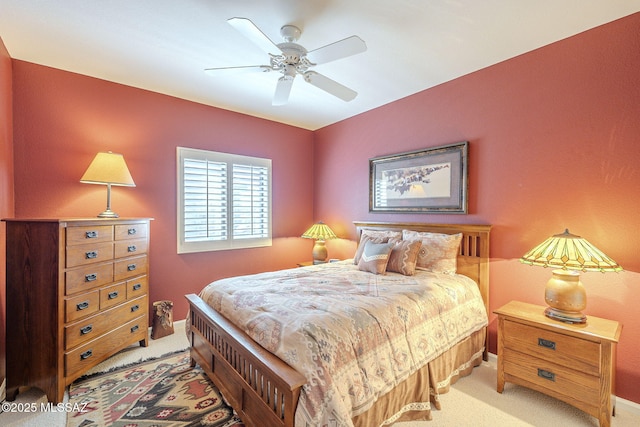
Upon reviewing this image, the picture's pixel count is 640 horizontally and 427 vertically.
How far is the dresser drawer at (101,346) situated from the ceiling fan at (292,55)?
2507 mm

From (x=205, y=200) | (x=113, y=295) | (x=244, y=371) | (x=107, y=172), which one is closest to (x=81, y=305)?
(x=113, y=295)

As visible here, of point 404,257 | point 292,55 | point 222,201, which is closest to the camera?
point 292,55

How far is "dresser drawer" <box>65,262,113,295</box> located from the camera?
90.7 inches

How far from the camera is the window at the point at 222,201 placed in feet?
12.3

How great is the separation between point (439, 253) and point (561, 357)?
1.22 m

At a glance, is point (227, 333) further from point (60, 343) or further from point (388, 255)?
point (388, 255)

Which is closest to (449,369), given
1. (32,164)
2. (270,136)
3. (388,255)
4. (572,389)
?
(572,389)

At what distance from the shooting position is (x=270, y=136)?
454 centimetres

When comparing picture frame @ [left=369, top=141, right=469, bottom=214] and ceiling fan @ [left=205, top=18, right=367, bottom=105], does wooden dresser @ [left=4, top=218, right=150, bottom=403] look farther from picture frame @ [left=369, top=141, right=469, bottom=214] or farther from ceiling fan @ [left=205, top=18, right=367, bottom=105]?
picture frame @ [left=369, top=141, right=469, bottom=214]

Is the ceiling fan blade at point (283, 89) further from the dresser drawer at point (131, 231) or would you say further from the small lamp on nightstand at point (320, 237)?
the small lamp on nightstand at point (320, 237)

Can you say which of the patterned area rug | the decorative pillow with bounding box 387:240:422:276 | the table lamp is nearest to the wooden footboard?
the patterned area rug

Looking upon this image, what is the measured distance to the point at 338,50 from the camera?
2.03 meters

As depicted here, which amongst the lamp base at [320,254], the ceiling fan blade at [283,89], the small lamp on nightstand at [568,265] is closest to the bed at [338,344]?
the small lamp on nightstand at [568,265]

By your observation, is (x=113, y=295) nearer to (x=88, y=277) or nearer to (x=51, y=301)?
(x=88, y=277)
